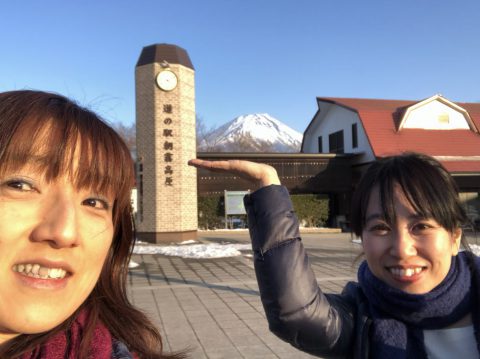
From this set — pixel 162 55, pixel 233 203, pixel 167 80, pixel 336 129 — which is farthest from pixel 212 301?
pixel 336 129

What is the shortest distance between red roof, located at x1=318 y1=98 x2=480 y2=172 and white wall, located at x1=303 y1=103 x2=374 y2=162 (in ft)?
1.50

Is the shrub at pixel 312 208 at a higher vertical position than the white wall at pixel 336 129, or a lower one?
lower

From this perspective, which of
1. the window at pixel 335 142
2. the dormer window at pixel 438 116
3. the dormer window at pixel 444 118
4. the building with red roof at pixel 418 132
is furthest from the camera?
the window at pixel 335 142

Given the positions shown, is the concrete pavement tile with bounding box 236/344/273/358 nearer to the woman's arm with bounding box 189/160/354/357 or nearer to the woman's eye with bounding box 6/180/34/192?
the woman's arm with bounding box 189/160/354/357

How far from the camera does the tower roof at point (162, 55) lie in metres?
14.1

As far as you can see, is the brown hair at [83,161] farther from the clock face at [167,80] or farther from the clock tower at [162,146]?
the clock face at [167,80]

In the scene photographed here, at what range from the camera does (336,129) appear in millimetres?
23516

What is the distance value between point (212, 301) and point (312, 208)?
15356 millimetres

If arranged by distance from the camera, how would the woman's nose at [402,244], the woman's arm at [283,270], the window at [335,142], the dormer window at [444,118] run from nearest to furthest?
the woman's arm at [283,270], the woman's nose at [402,244], the dormer window at [444,118], the window at [335,142]

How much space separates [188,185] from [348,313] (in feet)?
42.6

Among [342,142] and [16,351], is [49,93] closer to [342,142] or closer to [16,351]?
[16,351]

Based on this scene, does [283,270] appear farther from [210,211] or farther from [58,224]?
[210,211]

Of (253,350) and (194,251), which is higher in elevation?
(194,251)

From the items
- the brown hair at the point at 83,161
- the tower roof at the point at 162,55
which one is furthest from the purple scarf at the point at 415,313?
the tower roof at the point at 162,55
